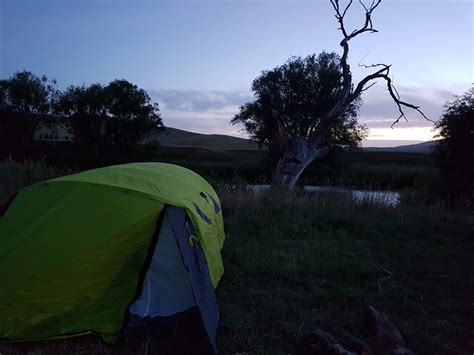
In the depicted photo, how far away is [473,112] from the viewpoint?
1675cm

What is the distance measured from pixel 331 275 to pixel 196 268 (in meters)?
2.26

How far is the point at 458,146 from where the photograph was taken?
17281mm

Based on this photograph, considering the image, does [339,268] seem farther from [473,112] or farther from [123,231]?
[473,112]

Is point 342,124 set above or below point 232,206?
above

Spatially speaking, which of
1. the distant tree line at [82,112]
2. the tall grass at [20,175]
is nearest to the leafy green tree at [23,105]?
the distant tree line at [82,112]

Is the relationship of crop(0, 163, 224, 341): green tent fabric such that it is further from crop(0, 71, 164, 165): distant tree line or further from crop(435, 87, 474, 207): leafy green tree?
crop(0, 71, 164, 165): distant tree line

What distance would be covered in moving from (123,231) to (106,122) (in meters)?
36.3

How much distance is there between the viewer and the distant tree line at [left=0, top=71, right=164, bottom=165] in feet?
122

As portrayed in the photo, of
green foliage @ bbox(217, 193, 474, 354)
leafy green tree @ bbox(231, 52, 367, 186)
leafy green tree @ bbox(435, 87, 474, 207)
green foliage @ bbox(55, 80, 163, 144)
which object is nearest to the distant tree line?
green foliage @ bbox(55, 80, 163, 144)

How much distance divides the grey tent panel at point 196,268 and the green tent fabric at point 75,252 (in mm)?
141

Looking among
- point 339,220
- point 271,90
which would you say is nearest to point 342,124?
point 271,90

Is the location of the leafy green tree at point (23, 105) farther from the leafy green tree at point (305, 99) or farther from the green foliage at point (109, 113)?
the leafy green tree at point (305, 99)

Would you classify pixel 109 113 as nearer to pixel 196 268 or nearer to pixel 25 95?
pixel 25 95

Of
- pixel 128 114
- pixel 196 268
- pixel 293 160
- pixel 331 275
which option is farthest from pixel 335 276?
pixel 128 114
